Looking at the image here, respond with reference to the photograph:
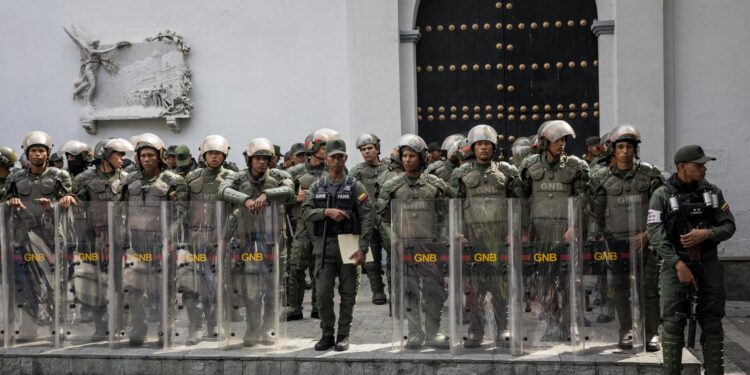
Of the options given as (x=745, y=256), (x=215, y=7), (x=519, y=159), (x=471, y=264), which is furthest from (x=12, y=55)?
(x=745, y=256)

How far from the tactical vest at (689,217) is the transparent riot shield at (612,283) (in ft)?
2.47

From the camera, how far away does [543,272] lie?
786 cm

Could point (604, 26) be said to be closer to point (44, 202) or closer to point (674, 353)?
point (674, 353)

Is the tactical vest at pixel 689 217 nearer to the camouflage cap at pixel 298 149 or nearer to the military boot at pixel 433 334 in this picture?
the military boot at pixel 433 334

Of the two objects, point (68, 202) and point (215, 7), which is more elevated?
point (215, 7)

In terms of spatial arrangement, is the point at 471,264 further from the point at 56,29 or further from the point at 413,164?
the point at 56,29

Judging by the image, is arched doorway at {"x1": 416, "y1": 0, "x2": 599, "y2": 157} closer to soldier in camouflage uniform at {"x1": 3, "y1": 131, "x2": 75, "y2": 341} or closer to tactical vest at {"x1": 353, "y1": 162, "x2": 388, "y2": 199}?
tactical vest at {"x1": 353, "y1": 162, "x2": 388, "y2": 199}

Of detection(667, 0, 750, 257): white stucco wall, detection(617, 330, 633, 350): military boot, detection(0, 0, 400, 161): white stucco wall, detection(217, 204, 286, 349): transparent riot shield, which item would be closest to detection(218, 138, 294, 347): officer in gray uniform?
detection(217, 204, 286, 349): transparent riot shield

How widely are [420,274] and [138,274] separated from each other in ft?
8.26

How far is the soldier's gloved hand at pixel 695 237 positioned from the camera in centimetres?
689

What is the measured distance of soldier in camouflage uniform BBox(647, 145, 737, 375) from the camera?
6953 millimetres

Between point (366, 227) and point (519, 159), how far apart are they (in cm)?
384

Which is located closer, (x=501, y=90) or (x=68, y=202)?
(x=68, y=202)

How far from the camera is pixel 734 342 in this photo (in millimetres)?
8953
